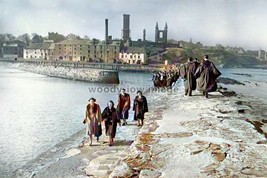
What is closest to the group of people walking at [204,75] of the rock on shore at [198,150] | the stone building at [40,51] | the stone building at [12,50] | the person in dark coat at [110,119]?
the rock on shore at [198,150]

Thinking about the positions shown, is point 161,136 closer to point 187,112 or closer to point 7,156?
point 187,112

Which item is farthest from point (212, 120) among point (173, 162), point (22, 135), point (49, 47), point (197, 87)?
point (49, 47)

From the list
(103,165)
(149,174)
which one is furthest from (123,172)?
(103,165)

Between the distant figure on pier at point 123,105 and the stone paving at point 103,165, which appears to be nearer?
the stone paving at point 103,165

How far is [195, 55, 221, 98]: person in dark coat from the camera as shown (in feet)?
37.7

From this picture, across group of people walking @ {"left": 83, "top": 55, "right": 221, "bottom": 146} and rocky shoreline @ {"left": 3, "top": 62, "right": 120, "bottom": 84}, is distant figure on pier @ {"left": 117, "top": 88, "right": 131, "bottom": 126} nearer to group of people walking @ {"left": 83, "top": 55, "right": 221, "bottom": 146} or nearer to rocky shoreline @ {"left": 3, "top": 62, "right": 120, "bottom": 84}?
group of people walking @ {"left": 83, "top": 55, "right": 221, "bottom": 146}

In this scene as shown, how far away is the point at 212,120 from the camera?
297 inches

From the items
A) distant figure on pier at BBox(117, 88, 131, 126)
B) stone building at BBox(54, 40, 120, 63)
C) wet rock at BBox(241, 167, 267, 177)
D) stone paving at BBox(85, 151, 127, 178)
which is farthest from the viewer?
stone building at BBox(54, 40, 120, 63)

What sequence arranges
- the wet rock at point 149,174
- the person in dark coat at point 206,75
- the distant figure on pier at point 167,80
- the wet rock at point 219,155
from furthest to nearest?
the distant figure on pier at point 167,80, the person in dark coat at point 206,75, the wet rock at point 219,155, the wet rock at point 149,174

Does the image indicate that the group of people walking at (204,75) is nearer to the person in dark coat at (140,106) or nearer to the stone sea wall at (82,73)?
the person in dark coat at (140,106)

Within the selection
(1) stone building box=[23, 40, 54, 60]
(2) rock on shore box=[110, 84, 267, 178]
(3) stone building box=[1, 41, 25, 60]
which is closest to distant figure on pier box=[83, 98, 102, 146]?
(2) rock on shore box=[110, 84, 267, 178]

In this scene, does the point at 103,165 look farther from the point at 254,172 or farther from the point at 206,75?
the point at 206,75

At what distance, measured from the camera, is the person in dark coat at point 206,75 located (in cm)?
1148

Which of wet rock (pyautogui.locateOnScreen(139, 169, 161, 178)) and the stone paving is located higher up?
wet rock (pyautogui.locateOnScreen(139, 169, 161, 178))
